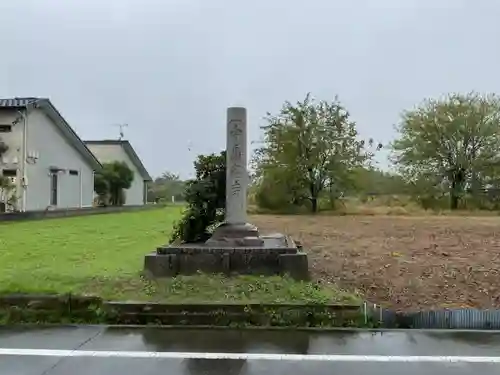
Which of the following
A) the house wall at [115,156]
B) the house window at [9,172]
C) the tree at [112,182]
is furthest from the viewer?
the house wall at [115,156]

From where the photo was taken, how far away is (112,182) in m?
35.1

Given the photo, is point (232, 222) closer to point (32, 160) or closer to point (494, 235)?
point (494, 235)

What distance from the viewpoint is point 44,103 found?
2377cm

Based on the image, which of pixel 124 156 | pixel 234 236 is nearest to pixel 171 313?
pixel 234 236

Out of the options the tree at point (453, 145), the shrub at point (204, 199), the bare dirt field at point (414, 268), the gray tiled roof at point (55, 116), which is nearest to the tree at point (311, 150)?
the tree at point (453, 145)

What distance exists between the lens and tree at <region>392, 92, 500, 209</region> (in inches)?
1075

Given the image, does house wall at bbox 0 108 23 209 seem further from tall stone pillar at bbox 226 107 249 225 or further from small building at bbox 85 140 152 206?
tall stone pillar at bbox 226 107 249 225

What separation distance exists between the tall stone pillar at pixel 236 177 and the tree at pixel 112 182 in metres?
27.7

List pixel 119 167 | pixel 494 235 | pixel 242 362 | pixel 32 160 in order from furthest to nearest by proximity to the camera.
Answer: pixel 119 167 < pixel 32 160 < pixel 494 235 < pixel 242 362

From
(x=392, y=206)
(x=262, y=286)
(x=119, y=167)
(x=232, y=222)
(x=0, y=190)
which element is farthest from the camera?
(x=119, y=167)

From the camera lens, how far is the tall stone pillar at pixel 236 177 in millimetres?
7398

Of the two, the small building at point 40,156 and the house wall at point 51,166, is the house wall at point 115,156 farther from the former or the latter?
the small building at point 40,156

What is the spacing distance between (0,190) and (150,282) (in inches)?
682

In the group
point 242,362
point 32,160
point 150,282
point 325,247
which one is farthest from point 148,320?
point 32,160
